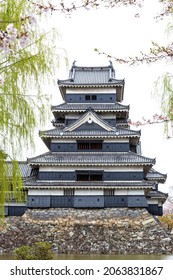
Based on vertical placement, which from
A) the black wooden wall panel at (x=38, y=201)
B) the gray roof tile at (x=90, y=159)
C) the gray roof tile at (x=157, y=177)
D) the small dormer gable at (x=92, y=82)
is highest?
the small dormer gable at (x=92, y=82)

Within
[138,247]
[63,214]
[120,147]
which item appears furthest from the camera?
[120,147]

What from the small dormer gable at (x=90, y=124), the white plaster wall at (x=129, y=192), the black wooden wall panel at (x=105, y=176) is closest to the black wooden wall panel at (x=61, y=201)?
the black wooden wall panel at (x=105, y=176)

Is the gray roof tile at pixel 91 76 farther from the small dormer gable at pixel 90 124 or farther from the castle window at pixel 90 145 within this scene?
the castle window at pixel 90 145

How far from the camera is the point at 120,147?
25250 mm

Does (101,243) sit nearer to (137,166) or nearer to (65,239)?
(65,239)

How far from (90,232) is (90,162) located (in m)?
4.09

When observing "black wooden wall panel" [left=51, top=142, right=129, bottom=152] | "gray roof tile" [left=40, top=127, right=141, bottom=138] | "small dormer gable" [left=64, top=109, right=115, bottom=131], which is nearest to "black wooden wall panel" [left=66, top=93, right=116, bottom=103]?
"small dormer gable" [left=64, top=109, right=115, bottom=131]

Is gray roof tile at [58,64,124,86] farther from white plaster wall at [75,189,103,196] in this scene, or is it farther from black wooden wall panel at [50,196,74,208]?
black wooden wall panel at [50,196,74,208]

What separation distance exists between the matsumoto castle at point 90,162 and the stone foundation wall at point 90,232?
0.58 metres

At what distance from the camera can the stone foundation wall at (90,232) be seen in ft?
71.4

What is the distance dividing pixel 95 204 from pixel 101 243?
2.52 m

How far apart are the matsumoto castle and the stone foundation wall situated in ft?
1.90

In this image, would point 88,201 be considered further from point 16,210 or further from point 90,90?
point 90,90

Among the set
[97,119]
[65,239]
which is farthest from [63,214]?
[97,119]
